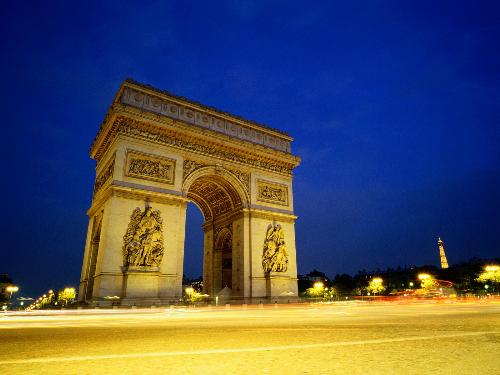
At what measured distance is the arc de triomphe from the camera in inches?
722

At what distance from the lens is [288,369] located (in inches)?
86.2

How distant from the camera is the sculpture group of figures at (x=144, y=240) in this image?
1816 cm

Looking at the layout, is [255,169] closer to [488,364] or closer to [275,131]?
[275,131]

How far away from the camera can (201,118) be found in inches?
937

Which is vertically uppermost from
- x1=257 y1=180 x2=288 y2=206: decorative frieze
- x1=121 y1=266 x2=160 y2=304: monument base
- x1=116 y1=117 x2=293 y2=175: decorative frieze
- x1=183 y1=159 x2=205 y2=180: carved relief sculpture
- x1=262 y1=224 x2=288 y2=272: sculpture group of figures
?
x1=116 y1=117 x2=293 y2=175: decorative frieze

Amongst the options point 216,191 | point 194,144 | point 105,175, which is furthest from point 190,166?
point 105,175

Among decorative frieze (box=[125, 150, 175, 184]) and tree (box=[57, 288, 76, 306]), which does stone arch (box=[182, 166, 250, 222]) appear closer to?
decorative frieze (box=[125, 150, 175, 184])

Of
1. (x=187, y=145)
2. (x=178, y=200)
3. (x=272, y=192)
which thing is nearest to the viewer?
(x=178, y=200)

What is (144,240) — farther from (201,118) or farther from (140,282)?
(201,118)

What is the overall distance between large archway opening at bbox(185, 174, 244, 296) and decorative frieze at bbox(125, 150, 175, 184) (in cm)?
378

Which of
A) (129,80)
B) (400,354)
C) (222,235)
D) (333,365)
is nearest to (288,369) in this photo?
(333,365)

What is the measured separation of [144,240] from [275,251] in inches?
370

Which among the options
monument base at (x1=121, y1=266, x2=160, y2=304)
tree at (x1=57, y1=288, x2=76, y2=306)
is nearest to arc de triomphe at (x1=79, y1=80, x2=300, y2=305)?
monument base at (x1=121, y1=266, x2=160, y2=304)

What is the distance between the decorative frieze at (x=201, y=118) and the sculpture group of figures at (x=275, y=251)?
6.96 metres
